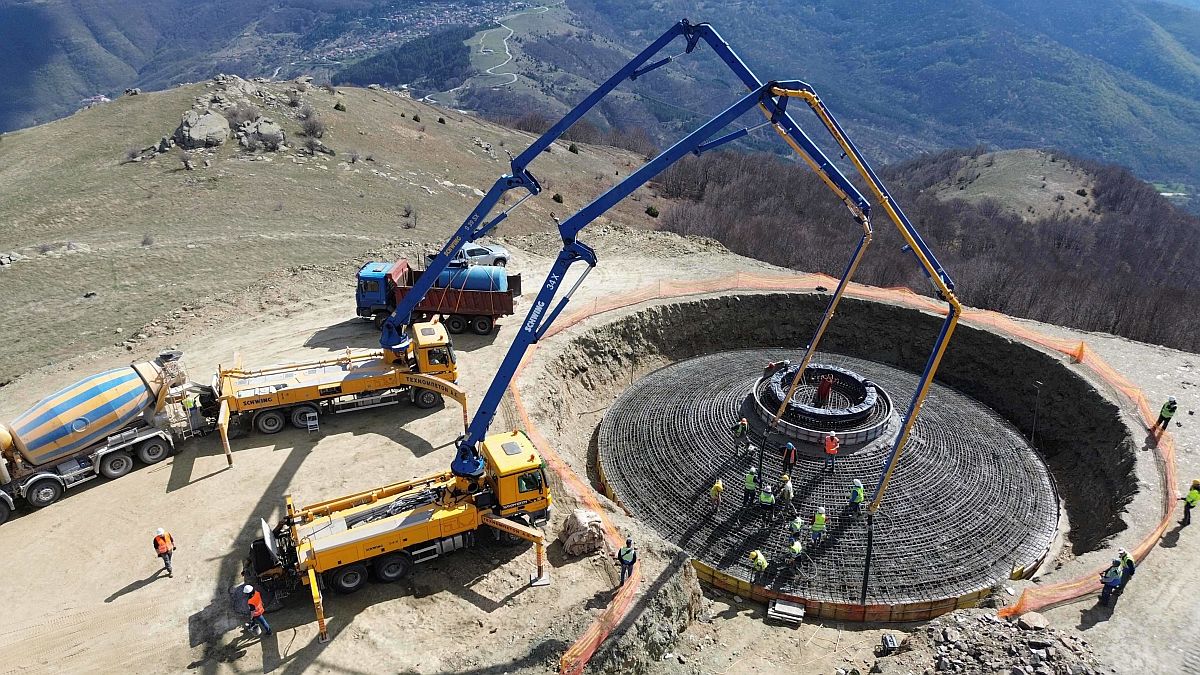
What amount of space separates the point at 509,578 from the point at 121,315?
2414 cm

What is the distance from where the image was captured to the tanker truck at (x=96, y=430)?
17.5 metres

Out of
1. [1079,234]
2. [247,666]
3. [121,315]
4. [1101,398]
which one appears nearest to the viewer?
[247,666]

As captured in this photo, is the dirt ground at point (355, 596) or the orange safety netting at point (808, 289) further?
the orange safety netting at point (808, 289)

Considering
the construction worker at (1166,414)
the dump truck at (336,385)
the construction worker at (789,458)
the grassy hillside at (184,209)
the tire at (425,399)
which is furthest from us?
the grassy hillside at (184,209)

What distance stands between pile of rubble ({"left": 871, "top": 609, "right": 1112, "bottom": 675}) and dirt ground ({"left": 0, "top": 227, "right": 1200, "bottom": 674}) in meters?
1.32

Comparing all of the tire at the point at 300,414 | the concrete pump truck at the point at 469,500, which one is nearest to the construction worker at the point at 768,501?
the concrete pump truck at the point at 469,500

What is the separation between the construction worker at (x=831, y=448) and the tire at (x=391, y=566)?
13860 millimetres

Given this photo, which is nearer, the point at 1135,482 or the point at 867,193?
the point at 1135,482

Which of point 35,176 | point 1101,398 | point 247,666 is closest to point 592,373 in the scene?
point 247,666

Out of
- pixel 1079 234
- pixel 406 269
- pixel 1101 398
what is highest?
pixel 406 269

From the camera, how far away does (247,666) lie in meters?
13.5

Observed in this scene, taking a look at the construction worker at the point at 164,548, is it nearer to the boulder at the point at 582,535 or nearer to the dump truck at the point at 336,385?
the dump truck at the point at 336,385

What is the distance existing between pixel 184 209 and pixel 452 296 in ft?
73.1

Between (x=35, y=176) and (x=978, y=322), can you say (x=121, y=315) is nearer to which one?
(x=35, y=176)
